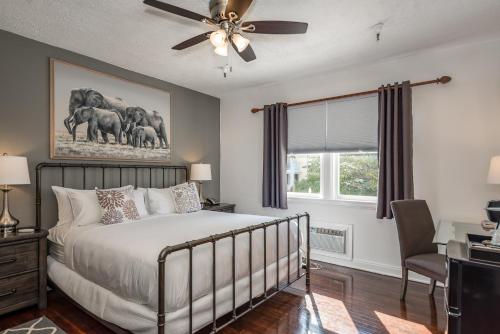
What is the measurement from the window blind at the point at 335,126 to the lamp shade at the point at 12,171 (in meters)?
3.07

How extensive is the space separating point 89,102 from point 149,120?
0.79 metres

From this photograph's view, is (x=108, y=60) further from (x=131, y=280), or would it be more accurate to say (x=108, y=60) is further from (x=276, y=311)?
(x=276, y=311)

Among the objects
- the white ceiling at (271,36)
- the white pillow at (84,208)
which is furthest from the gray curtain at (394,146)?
the white pillow at (84,208)

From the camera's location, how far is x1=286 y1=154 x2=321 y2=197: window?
4.00 metres

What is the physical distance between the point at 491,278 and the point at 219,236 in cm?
150

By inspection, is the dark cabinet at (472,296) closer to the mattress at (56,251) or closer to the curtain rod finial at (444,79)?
the curtain rod finial at (444,79)

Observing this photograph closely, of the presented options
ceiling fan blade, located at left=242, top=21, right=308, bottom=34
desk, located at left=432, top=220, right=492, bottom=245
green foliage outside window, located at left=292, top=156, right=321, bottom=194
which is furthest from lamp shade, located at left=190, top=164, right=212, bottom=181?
desk, located at left=432, top=220, right=492, bottom=245

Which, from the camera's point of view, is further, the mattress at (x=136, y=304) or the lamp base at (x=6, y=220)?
the lamp base at (x=6, y=220)

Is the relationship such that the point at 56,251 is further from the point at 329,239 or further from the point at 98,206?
the point at 329,239

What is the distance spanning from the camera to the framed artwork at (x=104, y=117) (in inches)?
120

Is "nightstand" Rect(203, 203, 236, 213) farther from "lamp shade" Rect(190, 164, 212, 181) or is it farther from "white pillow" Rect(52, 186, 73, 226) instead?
"white pillow" Rect(52, 186, 73, 226)

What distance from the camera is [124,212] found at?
9.39 feet

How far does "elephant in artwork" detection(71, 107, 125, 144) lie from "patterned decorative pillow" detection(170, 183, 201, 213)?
97 centimetres

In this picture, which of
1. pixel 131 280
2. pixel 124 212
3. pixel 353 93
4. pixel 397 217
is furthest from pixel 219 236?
pixel 353 93
